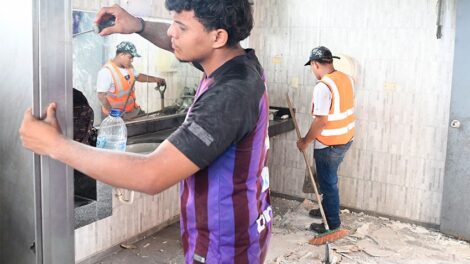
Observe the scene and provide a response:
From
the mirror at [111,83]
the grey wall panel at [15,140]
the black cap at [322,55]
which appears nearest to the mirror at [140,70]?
the mirror at [111,83]

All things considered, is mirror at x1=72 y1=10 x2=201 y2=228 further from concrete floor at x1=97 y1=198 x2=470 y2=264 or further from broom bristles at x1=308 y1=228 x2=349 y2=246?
broom bristles at x1=308 y1=228 x2=349 y2=246

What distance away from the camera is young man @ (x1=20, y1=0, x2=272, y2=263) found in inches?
43.4

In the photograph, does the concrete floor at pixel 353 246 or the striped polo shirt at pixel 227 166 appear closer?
the striped polo shirt at pixel 227 166

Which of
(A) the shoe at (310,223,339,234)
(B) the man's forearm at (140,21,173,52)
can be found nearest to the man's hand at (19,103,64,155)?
(B) the man's forearm at (140,21,173,52)

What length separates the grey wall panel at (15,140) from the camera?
952 millimetres

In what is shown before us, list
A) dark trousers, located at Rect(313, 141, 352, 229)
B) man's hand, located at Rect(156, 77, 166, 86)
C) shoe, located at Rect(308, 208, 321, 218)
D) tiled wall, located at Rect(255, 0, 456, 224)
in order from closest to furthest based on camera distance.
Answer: man's hand, located at Rect(156, 77, 166, 86) < dark trousers, located at Rect(313, 141, 352, 229) < tiled wall, located at Rect(255, 0, 456, 224) < shoe, located at Rect(308, 208, 321, 218)

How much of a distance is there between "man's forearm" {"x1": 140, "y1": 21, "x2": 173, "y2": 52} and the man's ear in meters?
0.44

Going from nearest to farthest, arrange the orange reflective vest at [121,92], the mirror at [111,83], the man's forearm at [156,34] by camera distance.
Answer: the man's forearm at [156,34] < the mirror at [111,83] < the orange reflective vest at [121,92]

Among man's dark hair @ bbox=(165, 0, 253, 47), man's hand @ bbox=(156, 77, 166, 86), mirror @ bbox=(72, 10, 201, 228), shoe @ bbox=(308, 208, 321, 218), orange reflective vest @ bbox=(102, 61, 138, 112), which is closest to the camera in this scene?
man's dark hair @ bbox=(165, 0, 253, 47)

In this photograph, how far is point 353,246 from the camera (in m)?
3.85

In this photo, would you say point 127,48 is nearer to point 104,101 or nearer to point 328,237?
point 104,101

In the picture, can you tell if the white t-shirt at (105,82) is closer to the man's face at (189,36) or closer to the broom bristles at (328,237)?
the man's face at (189,36)

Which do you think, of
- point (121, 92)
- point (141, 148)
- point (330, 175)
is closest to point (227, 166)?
point (141, 148)

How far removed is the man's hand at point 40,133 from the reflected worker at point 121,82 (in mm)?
2219
